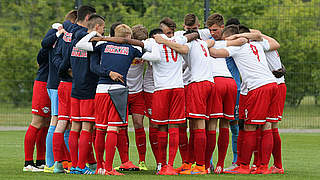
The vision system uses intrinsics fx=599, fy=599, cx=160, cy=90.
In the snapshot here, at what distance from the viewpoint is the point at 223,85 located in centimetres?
889

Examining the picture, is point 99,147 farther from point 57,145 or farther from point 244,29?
point 244,29

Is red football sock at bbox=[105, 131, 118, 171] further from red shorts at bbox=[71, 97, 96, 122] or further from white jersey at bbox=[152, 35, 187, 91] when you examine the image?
white jersey at bbox=[152, 35, 187, 91]

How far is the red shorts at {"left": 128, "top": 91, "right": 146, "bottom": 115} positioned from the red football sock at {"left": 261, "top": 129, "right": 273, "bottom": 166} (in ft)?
6.71

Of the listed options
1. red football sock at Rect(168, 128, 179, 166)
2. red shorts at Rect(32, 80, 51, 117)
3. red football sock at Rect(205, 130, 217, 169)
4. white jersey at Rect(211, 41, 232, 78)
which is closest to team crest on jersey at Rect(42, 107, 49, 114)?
red shorts at Rect(32, 80, 51, 117)

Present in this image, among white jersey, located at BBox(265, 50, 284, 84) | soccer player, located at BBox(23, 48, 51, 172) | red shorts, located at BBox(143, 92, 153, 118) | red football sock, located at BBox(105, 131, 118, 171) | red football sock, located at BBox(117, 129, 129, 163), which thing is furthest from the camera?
red shorts, located at BBox(143, 92, 153, 118)

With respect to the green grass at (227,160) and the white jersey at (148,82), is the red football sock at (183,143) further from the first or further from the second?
the white jersey at (148,82)

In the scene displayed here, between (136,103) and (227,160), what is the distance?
236 cm

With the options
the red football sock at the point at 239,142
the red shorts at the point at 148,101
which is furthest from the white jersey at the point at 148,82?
the red football sock at the point at 239,142

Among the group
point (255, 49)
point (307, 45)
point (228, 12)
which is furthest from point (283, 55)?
point (255, 49)

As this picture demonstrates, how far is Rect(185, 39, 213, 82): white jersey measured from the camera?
8672mm

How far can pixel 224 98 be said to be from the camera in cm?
897

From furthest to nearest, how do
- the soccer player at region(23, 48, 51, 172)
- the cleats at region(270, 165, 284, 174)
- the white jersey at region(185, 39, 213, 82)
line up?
1. the soccer player at region(23, 48, 51, 172)
2. the cleats at region(270, 165, 284, 174)
3. the white jersey at region(185, 39, 213, 82)

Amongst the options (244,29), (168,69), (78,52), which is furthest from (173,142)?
(244,29)

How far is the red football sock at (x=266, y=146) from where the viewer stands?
8742mm
